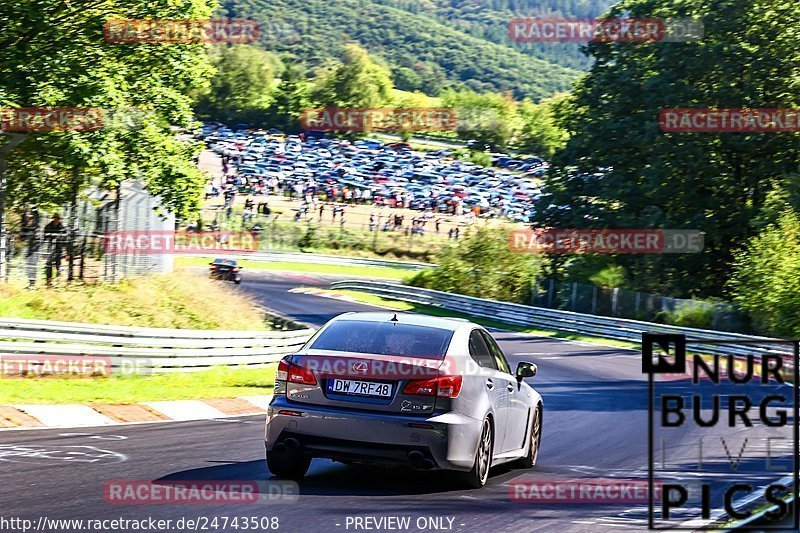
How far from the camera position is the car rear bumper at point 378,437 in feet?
29.5

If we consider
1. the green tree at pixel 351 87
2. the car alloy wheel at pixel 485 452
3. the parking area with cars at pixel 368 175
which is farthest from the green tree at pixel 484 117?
the car alloy wheel at pixel 485 452

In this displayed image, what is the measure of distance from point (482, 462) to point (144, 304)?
18.1 metres

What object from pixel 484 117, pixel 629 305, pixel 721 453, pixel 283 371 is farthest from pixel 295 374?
pixel 484 117

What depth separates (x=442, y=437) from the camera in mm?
9000

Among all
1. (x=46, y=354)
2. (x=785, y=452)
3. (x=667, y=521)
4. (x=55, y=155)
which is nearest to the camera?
(x=667, y=521)

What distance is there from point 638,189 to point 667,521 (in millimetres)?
37408

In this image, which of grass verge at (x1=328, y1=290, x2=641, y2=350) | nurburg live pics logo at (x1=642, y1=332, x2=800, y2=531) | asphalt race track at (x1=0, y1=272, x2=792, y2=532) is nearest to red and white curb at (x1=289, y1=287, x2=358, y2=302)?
grass verge at (x1=328, y1=290, x2=641, y2=350)

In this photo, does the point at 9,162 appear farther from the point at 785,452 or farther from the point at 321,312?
the point at 785,452

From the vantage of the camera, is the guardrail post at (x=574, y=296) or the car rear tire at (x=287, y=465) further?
the guardrail post at (x=574, y=296)

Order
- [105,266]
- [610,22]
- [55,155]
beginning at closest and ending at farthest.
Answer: [55,155] → [105,266] → [610,22]

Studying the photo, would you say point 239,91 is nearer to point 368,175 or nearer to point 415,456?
point 368,175

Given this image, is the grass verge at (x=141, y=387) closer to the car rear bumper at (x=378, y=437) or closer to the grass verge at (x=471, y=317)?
the car rear bumper at (x=378, y=437)

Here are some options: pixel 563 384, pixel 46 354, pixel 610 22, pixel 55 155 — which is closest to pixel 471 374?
pixel 46 354

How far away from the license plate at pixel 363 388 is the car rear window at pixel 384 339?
0.33 metres
